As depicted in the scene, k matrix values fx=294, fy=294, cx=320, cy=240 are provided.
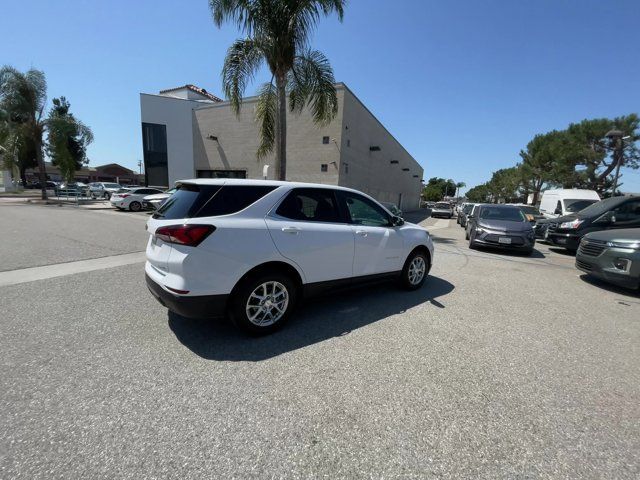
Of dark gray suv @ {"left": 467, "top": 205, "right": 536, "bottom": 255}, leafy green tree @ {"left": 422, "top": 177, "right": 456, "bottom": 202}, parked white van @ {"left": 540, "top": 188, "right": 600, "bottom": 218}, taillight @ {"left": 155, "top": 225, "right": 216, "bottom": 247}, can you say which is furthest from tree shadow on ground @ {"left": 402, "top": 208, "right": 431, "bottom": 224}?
leafy green tree @ {"left": 422, "top": 177, "right": 456, "bottom": 202}

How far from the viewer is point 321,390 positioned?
2430 mm

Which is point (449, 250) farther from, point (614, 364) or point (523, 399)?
point (523, 399)

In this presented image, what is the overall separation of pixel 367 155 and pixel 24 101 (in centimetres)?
2495

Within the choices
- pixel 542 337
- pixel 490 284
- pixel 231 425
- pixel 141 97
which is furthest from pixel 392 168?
pixel 231 425

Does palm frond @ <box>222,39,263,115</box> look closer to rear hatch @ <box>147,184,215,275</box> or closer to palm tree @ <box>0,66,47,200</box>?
rear hatch @ <box>147,184,215,275</box>

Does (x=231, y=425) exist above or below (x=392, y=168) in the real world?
below

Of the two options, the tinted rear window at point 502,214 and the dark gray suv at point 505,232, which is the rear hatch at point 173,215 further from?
the tinted rear window at point 502,214

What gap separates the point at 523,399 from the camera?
2410 mm

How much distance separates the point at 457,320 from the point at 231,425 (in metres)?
3.06

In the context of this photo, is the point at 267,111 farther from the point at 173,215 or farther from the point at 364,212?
the point at 173,215

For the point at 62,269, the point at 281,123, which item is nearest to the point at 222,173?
the point at 281,123

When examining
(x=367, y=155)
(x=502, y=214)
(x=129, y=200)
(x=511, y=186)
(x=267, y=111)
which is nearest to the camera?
(x=502, y=214)

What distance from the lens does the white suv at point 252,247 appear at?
9.16 ft

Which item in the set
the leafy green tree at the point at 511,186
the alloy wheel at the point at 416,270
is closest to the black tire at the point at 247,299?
the alloy wheel at the point at 416,270
